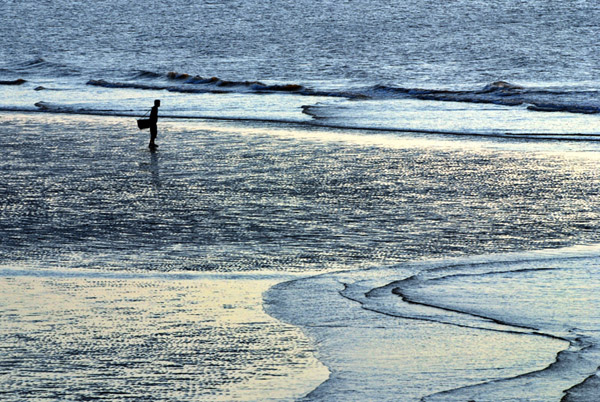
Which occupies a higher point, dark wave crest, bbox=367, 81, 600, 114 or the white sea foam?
dark wave crest, bbox=367, 81, 600, 114

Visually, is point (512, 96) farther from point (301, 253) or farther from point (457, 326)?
point (457, 326)

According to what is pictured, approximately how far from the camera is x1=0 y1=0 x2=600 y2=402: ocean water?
5.66 metres

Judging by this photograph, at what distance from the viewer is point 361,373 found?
18.5 ft

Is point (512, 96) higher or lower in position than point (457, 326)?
higher

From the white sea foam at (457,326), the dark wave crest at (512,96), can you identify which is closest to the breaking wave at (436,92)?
the dark wave crest at (512,96)

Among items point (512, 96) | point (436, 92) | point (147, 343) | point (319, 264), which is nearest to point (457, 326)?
point (147, 343)

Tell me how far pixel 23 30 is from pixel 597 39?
52104 millimetres

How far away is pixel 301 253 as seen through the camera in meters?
9.10

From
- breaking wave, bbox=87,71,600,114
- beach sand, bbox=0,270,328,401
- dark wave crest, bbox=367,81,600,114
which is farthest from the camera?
breaking wave, bbox=87,71,600,114

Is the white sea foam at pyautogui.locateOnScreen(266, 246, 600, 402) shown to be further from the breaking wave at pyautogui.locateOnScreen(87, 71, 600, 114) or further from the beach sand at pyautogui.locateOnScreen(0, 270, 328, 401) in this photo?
the breaking wave at pyautogui.locateOnScreen(87, 71, 600, 114)

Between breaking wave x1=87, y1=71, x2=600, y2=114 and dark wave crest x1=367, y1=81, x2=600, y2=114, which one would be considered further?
breaking wave x1=87, y1=71, x2=600, y2=114

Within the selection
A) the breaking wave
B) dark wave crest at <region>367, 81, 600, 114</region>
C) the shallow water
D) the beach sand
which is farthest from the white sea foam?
dark wave crest at <region>367, 81, 600, 114</region>

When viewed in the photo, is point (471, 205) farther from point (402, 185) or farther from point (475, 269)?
point (475, 269)

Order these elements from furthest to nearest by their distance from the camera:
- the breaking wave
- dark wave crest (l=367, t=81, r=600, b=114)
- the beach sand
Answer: the breaking wave → dark wave crest (l=367, t=81, r=600, b=114) → the beach sand
